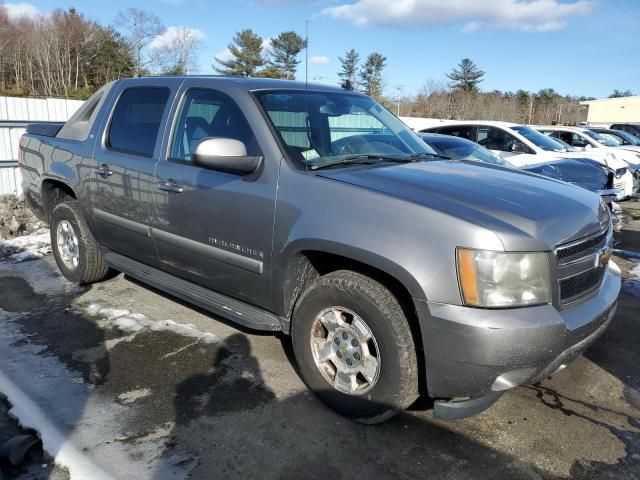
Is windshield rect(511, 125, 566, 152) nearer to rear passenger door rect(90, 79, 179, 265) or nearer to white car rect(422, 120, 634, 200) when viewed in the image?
white car rect(422, 120, 634, 200)

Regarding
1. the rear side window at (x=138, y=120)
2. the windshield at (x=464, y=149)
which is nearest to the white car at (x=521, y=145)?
the windshield at (x=464, y=149)

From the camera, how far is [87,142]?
4.44m

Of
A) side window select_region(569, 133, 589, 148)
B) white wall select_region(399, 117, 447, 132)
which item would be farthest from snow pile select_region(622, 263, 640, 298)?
side window select_region(569, 133, 589, 148)

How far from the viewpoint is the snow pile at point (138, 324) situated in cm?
398

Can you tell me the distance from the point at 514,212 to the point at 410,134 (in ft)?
5.66

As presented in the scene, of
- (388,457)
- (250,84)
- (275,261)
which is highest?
(250,84)

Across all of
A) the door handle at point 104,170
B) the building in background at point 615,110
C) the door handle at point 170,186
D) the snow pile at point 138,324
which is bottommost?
the snow pile at point 138,324

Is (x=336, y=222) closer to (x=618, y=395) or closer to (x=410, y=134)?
(x=410, y=134)

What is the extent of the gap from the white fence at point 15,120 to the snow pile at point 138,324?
5284 mm

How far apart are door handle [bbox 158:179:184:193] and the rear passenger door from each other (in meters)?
0.12

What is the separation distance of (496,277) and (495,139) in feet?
28.9

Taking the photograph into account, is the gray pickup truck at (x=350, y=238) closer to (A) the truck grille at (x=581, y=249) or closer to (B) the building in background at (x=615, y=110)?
(A) the truck grille at (x=581, y=249)

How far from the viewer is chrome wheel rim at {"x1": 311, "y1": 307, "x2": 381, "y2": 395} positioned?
2762 millimetres

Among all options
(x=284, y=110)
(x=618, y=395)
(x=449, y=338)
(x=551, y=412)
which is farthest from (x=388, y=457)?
(x=284, y=110)
